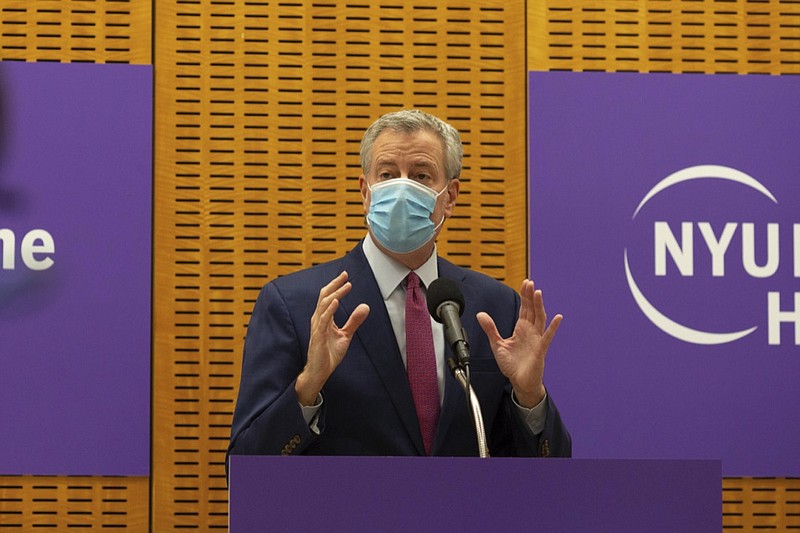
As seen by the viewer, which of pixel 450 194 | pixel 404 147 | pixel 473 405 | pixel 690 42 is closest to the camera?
pixel 473 405

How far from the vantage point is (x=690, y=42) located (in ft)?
14.9

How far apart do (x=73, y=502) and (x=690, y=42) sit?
310cm

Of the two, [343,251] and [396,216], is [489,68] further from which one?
[396,216]

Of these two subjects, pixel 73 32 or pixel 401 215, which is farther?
pixel 73 32

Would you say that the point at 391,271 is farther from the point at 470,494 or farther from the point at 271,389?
the point at 470,494

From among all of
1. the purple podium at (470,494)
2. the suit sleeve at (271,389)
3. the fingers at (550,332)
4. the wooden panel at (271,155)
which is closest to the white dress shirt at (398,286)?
the suit sleeve at (271,389)

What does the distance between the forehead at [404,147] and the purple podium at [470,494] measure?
4.10 ft

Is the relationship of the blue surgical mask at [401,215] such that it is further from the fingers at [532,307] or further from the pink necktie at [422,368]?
the fingers at [532,307]

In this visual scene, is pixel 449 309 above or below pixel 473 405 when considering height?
above

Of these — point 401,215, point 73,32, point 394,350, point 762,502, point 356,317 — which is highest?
point 73,32

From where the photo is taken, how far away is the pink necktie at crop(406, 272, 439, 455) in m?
2.96

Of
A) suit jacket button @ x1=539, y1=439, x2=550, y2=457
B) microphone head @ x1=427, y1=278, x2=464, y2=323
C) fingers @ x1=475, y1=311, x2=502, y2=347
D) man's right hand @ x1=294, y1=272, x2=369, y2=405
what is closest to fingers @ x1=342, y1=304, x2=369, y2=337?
man's right hand @ x1=294, y1=272, x2=369, y2=405

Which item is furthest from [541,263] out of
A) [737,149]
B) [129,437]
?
[129,437]

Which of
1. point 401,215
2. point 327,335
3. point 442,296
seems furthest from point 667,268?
point 327,335
